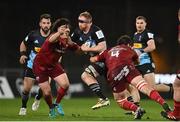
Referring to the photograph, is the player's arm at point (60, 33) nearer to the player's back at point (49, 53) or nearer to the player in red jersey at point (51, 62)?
the player in red jersey at point (51, 62)

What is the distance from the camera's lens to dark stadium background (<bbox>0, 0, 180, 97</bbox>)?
2841 centimetres

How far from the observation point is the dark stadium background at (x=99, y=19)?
93.2 ft

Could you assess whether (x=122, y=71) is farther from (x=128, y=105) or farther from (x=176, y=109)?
(x=176, y=109)

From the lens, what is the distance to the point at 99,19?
97.7ft

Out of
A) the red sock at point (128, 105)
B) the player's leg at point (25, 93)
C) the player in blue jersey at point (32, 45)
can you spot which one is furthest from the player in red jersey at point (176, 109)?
the player in blue jersey at point (32, 45)

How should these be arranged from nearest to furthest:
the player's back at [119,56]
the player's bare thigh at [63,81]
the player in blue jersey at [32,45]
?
the player's back at [119,56] → the player's bare thigh at [63,81] → the player in blue jersey at [32,45]

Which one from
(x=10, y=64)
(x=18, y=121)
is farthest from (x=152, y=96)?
(x=10, y=64)

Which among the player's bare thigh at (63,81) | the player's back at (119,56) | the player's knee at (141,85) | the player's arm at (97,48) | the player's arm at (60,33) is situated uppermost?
the player's arm at (60,33)

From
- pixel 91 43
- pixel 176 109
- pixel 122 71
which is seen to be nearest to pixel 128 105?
pixel 122 71

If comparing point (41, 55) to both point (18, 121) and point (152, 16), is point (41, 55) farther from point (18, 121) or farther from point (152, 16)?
point (152, 16)

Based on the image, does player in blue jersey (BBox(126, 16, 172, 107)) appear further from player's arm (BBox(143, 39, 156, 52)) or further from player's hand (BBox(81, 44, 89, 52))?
player's hand (BBox(81, 44, 89, 52))

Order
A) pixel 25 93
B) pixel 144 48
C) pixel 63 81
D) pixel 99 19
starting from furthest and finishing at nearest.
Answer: pixel 99 19, pixel 144 48, pixel 25 93, pixel 63 81

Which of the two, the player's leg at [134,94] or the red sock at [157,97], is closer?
the red sock at [157,97]

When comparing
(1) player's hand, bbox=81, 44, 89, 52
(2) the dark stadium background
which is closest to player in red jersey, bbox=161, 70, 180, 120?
(1) player's hand, bbox=81, 44, 89, 52
